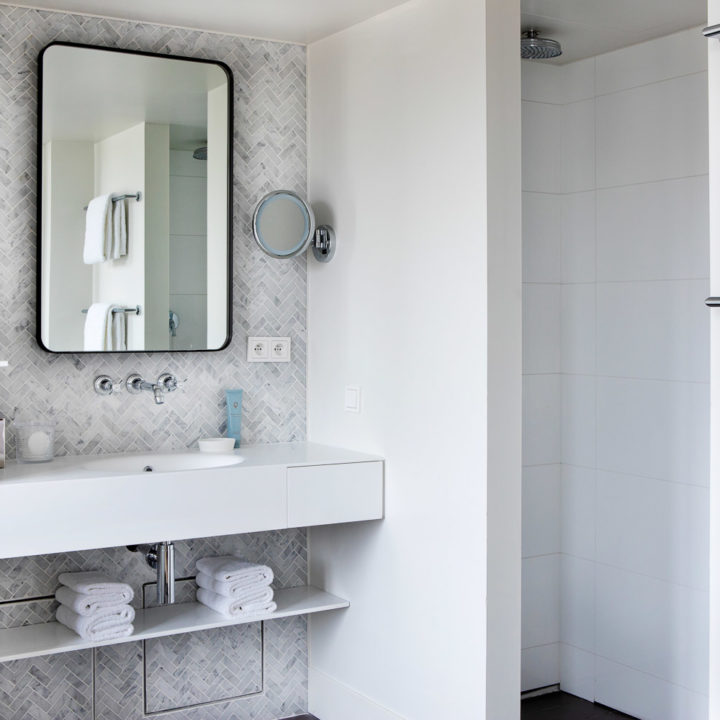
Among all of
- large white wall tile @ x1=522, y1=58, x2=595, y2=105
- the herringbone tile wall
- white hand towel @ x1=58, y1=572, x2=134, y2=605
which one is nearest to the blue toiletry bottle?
the herringbone tile wall

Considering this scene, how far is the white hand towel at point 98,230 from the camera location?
3.06 m

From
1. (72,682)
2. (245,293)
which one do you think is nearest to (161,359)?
(245,293)

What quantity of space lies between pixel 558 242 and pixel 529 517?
104 cm

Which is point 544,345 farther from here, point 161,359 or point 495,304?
point 161,359

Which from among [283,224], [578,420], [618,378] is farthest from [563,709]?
[283,224]

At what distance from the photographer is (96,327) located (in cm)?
309

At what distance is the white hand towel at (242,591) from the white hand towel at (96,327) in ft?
2.76

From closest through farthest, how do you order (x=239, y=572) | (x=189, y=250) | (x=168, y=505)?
(x=168, y=505)
(x=239, y=572)
(x=189, y=250)

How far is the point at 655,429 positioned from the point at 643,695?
3.04 ft

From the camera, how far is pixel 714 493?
203 cm

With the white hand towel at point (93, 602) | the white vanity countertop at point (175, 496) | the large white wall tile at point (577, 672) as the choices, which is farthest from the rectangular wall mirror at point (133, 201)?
the large white wall tile at point (577, 672)

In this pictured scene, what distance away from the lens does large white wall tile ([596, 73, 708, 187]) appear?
3158 mm

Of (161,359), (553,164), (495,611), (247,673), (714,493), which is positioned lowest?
(247,673)

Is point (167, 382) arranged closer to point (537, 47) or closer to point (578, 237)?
point (578, 237)
